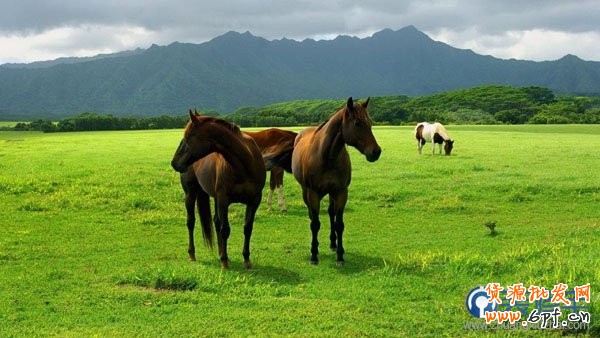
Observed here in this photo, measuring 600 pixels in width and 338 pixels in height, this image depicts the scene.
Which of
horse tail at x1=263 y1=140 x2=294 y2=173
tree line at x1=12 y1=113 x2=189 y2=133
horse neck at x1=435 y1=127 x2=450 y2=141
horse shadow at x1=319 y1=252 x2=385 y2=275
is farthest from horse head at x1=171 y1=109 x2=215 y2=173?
tree line at x1=12 y1=113 x2=189 y2=133

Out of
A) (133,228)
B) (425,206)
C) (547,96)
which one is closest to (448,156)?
(425,206)

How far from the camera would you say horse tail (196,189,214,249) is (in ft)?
32.2

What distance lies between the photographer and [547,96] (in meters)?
136

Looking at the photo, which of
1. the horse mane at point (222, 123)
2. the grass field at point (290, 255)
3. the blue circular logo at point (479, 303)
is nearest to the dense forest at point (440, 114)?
the grass field at point (290, 255)

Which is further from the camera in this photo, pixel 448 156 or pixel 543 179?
pixel 448 156

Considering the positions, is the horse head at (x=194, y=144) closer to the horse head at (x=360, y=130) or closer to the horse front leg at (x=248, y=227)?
the horse front leg at (x=248, y=227)

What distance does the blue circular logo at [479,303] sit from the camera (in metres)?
6.21

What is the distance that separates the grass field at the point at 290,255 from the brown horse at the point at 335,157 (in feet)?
3.19

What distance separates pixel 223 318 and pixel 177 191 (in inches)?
426

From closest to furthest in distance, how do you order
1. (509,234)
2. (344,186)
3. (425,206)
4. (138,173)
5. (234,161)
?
(234,161) → (344,186) → (509,234) → (425,206) → (138,173)

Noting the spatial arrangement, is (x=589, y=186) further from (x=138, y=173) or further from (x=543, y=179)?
(x=138, y=173)

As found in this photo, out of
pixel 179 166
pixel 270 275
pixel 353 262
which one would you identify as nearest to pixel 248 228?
pixel 270 275

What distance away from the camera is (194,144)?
27.4 ft

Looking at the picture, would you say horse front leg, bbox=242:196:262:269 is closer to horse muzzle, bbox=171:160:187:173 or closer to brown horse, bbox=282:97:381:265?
brown horse, bbox=282:97:381:265
